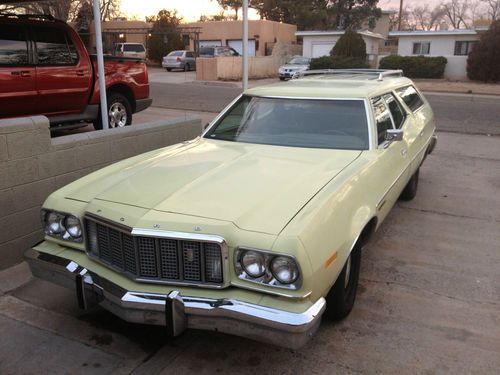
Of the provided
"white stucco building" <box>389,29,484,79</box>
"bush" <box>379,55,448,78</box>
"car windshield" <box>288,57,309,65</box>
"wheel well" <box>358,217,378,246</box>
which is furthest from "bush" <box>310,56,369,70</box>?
"wheel well" <box>358,217,378,246</box>

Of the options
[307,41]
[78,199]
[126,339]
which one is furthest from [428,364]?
[307,41]

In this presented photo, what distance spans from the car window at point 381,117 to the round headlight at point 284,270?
1985mm

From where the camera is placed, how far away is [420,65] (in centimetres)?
2927

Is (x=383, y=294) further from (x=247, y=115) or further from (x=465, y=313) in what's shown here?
(x=247, y=115)

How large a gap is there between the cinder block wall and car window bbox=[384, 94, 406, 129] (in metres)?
3.02

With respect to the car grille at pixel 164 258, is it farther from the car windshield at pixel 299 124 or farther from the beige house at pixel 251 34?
Answer: the beige house at pixel 251 34

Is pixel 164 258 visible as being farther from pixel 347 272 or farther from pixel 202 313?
pixel 347 272

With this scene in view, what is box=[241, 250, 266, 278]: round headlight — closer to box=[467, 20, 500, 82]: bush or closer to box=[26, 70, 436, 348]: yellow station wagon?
box=[26, 70, 436, 348]: yellow station wagon

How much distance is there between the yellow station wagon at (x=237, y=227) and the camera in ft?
8.68

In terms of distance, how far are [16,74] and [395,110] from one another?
5.37 meters

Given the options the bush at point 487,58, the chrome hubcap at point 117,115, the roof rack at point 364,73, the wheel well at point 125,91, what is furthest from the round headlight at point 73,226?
the bush at point 487,58

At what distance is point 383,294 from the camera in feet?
12.8

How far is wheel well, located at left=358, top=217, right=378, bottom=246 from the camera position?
350 cm

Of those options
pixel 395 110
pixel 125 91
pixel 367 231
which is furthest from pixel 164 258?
pixel 125 91
